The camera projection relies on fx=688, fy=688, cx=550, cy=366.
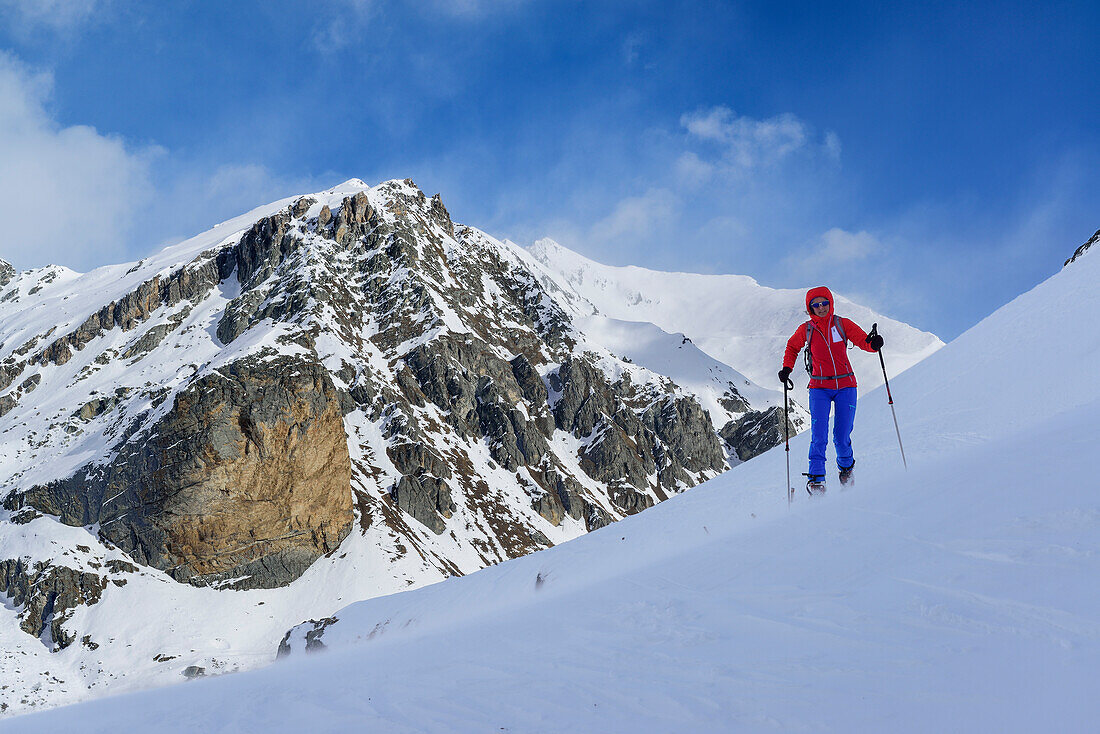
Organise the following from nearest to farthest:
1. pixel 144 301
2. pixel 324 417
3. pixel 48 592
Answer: pixel 48 592, pixel 324 417, pixel 144 301

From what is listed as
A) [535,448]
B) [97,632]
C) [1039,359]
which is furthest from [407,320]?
[1039,359]

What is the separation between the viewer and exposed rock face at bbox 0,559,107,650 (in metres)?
65.9

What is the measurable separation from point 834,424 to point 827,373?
0.74 metres

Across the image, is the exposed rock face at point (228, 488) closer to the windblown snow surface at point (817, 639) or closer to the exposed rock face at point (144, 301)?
the exposed rock face at point (144, 301)

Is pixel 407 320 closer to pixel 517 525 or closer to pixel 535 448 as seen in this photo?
pixel 535 448

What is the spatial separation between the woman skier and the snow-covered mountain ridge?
62182 mm

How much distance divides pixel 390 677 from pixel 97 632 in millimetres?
75929

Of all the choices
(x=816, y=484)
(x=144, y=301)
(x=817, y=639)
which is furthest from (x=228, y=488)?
(x=817, y=639)

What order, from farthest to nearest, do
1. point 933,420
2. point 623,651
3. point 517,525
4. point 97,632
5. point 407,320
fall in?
1. point 407,320
2. point 517,525
3. point 97,632
4. point 933,420
5. point 623,651

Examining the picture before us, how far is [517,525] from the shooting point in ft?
325

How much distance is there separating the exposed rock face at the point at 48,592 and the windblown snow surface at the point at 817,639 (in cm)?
7627

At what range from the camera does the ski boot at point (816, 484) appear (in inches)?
377

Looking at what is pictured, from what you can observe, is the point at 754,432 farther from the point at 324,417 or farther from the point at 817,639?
the point at 817,639

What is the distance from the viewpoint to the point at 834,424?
9.93 m
